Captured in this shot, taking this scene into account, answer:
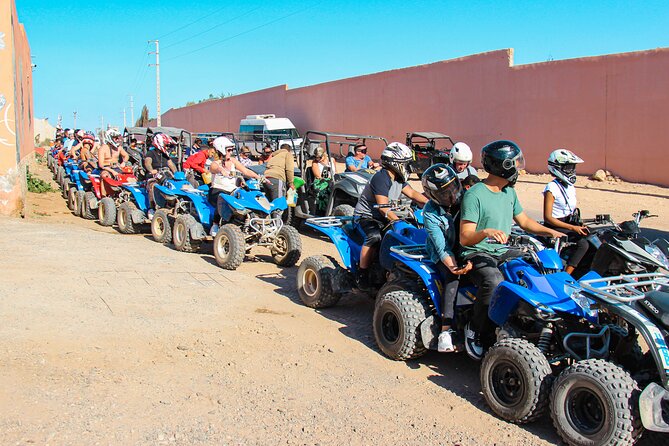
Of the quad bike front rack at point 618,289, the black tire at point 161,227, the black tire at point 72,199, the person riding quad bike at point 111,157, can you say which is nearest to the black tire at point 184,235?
Answer: the black tire at point 161,227

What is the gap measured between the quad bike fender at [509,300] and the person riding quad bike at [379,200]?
6.29 feet

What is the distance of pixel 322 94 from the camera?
36281 mm

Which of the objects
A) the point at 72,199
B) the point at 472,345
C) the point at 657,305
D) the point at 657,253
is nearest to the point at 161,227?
the point at 72,199

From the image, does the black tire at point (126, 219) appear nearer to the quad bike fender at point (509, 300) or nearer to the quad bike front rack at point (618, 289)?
the quad bike fender at point (509, 300)

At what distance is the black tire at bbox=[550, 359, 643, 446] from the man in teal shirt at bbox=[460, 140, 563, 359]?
931 millimetres

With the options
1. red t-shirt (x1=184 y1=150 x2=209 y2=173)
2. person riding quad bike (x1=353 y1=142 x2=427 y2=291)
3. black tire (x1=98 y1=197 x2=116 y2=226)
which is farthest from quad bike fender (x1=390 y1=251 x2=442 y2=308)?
black tire (x1=98 y1=197 x2=116 y2=226)

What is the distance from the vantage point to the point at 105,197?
13539 millimetres

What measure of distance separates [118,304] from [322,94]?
101 ft

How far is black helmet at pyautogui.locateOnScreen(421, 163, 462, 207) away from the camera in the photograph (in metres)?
5.03

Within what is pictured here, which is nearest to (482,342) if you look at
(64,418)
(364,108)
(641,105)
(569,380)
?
(569,380)

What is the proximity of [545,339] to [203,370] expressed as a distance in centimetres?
250

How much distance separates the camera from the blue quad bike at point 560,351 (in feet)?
11.9

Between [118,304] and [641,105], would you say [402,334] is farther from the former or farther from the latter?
[641,105]

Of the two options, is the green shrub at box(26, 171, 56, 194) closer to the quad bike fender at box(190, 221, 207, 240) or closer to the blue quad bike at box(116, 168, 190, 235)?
the blue quad bike at box(116, 168, 190, 235)
